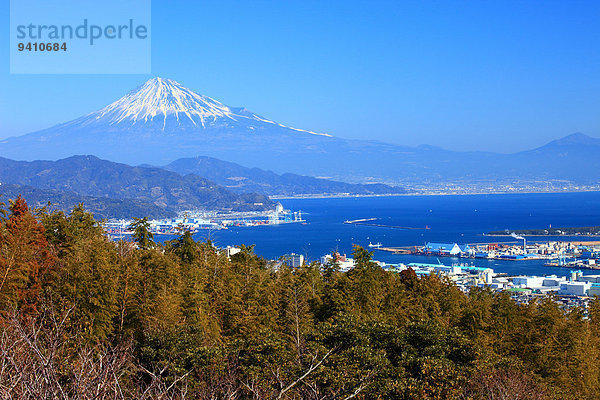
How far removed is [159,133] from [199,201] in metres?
82.0

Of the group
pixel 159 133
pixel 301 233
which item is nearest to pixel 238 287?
pixel 301 233

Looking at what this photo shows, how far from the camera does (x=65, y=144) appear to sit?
143 meters

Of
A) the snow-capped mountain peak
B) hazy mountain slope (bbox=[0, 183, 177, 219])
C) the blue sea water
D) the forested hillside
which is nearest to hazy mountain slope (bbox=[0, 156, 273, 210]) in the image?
hazy mountain slope (bbox=[0, 183, 177, 219])

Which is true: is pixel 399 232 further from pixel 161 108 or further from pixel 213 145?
pixel 213 145

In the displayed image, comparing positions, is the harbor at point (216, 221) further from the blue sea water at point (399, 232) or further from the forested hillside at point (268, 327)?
the forested hillside at point (268, 327)

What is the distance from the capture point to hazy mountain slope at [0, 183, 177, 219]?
5185 centimetres

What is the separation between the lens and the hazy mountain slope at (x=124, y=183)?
83875 millimetres

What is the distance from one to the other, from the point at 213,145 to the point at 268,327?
161m

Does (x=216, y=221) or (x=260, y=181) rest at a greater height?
(x=260, y=181)

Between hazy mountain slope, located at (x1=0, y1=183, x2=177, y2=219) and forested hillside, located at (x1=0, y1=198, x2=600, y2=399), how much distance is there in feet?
130

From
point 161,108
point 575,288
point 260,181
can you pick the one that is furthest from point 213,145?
point 575,288

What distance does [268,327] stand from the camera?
10742mm

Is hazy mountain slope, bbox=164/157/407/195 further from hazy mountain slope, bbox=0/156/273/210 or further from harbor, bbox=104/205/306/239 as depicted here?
harbor, bbox=104/205/306/239

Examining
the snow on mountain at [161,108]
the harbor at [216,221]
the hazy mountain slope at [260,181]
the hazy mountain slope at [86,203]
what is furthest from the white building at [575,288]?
the snow on mountain at [161,108]
